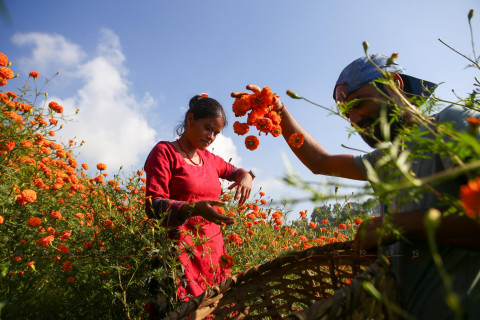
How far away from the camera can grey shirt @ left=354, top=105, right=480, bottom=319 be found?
68cm

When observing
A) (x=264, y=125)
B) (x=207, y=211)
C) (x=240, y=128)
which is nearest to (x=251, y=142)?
(x=240, y=128)

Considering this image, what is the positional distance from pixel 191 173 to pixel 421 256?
1.14m

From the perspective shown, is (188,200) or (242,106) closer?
(242,106)

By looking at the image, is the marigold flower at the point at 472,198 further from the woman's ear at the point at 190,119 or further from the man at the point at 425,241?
the woman's ear at the point at 190,119

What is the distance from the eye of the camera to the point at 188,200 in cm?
157

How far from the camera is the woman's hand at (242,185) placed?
172 cm

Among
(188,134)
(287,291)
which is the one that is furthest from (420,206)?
(188,134)

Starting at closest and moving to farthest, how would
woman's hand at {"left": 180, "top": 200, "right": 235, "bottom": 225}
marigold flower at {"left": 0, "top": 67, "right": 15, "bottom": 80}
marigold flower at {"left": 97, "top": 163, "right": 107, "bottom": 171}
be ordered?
1. woman's hand at {"left": 180, "top": 200, "right": 235, "bottom": 225}
2. marigold flower at {"left": 0, "top": 67, "right": 15, "bottom": 80}
3. marigold flower at {"left": 97, "top": 163, "right": 107, "bottom": 171}

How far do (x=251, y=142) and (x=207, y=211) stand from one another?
0.34 m

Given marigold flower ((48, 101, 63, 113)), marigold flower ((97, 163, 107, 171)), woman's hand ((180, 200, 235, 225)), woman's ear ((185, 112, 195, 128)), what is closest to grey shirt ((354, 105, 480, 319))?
woman's hand ((180, 200, 235, 225))

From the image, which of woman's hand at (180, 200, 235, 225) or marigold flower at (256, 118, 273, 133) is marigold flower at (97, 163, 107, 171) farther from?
marigold flower at (256, 118, 273, 133)

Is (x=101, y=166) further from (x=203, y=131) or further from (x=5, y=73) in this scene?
(x=203, y=131)

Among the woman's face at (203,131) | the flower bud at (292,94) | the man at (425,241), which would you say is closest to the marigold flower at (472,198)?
the man at (425,241)

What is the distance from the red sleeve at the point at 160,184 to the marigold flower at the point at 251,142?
16.4 inches
